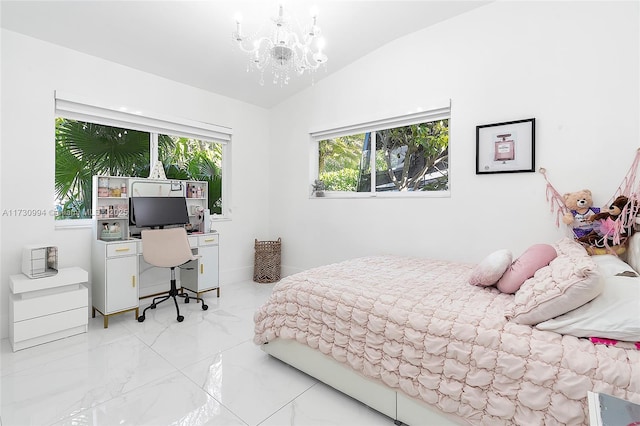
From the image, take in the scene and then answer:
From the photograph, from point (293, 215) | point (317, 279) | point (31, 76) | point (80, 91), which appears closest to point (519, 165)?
point (317, 279)

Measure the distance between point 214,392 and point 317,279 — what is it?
972mm

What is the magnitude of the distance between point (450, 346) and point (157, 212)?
128 inches

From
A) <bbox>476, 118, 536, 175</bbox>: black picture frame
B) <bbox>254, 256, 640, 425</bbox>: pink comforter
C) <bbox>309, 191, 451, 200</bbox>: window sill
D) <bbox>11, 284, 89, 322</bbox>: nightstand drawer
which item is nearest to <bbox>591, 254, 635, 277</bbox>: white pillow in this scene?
<bbox>254, 256, 640, 425</bbox>: pink comforter

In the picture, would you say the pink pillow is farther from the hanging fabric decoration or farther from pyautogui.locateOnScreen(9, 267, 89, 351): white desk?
pyautogui.locateOnScreen(9, 267, 89, 351): white desk

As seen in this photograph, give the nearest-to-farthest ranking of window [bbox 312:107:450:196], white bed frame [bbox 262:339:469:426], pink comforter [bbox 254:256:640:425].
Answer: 1. pink comforter [bbox 254:256:640:425]
2. white bed frame [bbox 262:339:469:426]
3. window [bbox 312:107:450:196]

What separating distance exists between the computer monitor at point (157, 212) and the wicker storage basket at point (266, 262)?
1.22m

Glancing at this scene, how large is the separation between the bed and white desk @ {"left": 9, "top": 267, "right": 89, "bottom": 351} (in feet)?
5.90

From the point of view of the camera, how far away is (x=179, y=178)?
4.05 metres

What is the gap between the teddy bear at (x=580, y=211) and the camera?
Answer: 2400mm

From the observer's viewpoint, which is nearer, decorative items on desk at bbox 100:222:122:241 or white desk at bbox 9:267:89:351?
white desk at bbox 9:267:89:351

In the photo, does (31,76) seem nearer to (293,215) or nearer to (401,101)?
(293,215)

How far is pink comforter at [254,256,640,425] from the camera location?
1217mm

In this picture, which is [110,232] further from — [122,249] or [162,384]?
[162,384]

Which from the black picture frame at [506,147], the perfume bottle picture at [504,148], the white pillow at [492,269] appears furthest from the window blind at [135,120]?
the white pillow at [492,269]
